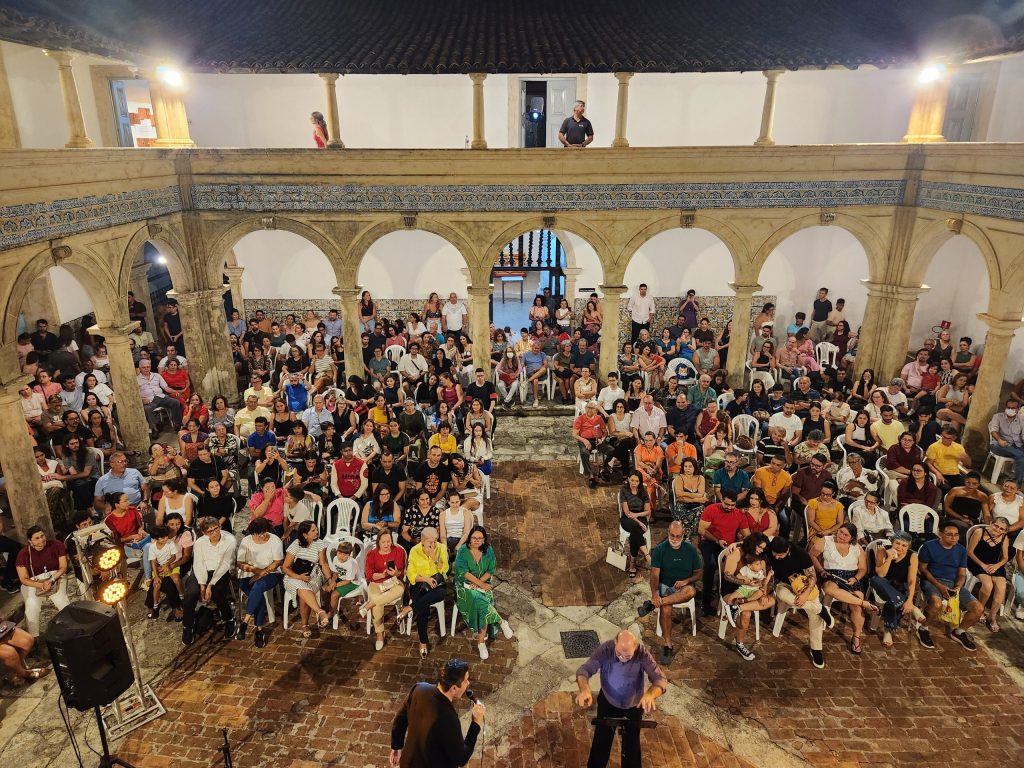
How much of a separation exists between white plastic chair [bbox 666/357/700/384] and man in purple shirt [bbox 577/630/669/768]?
7429 mm

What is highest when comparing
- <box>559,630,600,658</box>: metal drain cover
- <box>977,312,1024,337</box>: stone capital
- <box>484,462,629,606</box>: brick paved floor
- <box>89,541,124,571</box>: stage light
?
<box>977,312,1024,337</box>: stone capital

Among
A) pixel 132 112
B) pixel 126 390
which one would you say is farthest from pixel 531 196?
pixel 132 112

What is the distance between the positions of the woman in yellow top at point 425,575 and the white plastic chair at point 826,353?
929 cm

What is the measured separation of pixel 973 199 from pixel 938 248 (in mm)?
1479

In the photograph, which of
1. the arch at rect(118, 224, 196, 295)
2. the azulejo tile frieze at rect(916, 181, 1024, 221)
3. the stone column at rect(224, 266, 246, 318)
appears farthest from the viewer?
the stone column at rect(224, 266, 246, 318)

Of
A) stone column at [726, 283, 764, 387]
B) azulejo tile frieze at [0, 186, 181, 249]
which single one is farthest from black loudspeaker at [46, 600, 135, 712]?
stone column at [726, 283, 764, 387]

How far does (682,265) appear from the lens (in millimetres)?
15859

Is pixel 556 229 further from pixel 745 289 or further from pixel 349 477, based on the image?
pixel 349 477

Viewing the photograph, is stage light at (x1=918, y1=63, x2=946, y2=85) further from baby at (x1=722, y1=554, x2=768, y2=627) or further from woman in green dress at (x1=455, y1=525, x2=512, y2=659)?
woman in green dress at (x1=455, y1=525, x2=512, y2=659)

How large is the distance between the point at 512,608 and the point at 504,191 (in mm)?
7022

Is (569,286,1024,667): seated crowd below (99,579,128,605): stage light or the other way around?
below

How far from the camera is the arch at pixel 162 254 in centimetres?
1020

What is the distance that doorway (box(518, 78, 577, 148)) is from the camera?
16.1m

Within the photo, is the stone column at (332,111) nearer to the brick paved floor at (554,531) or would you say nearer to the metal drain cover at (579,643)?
the brick paved floor at (554,531)
